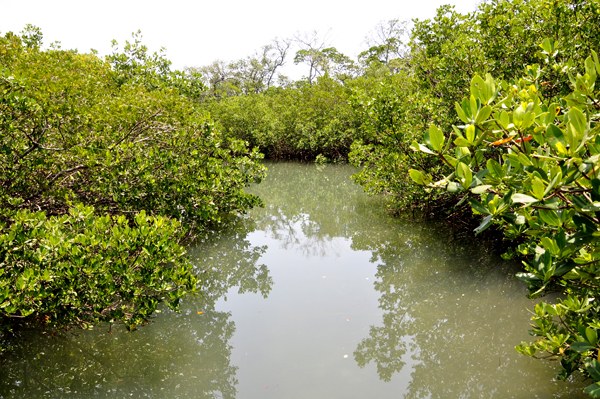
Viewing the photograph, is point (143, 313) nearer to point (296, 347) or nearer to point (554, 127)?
point (296, 347)

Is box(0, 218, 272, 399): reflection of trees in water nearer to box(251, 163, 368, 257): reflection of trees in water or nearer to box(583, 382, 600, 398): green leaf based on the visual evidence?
box(583, 382, 600, 398): green leaf

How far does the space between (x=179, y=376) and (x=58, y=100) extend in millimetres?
3602

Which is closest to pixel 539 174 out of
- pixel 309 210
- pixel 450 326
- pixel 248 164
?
pixel 450 326

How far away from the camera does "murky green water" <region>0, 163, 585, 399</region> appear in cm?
323

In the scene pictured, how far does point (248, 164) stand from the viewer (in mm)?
7414

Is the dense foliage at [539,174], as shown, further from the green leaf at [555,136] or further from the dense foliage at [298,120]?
the dense foliage at [298,120]

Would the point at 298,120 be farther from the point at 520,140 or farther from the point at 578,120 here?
the point at 578,120

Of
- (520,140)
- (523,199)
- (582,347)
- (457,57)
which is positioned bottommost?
(582,347)

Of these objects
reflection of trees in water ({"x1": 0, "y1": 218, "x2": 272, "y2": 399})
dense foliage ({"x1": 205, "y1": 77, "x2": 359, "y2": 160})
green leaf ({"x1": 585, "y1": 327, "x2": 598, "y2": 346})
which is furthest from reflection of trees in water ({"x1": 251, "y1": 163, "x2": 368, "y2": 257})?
green leaf ({"x1": 585, "y1": 327, "x2": 598, "y2": 346})

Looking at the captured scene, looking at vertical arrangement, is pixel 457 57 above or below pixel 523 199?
above

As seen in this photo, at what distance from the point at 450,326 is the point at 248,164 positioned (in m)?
4.77

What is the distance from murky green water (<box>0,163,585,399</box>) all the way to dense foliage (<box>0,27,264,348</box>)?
1.50 feet

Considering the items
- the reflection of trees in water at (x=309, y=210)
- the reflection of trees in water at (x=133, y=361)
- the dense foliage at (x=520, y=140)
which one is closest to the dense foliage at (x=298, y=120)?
the reflection of trees in water at (x=309, y=210)

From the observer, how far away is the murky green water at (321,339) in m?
3.23
